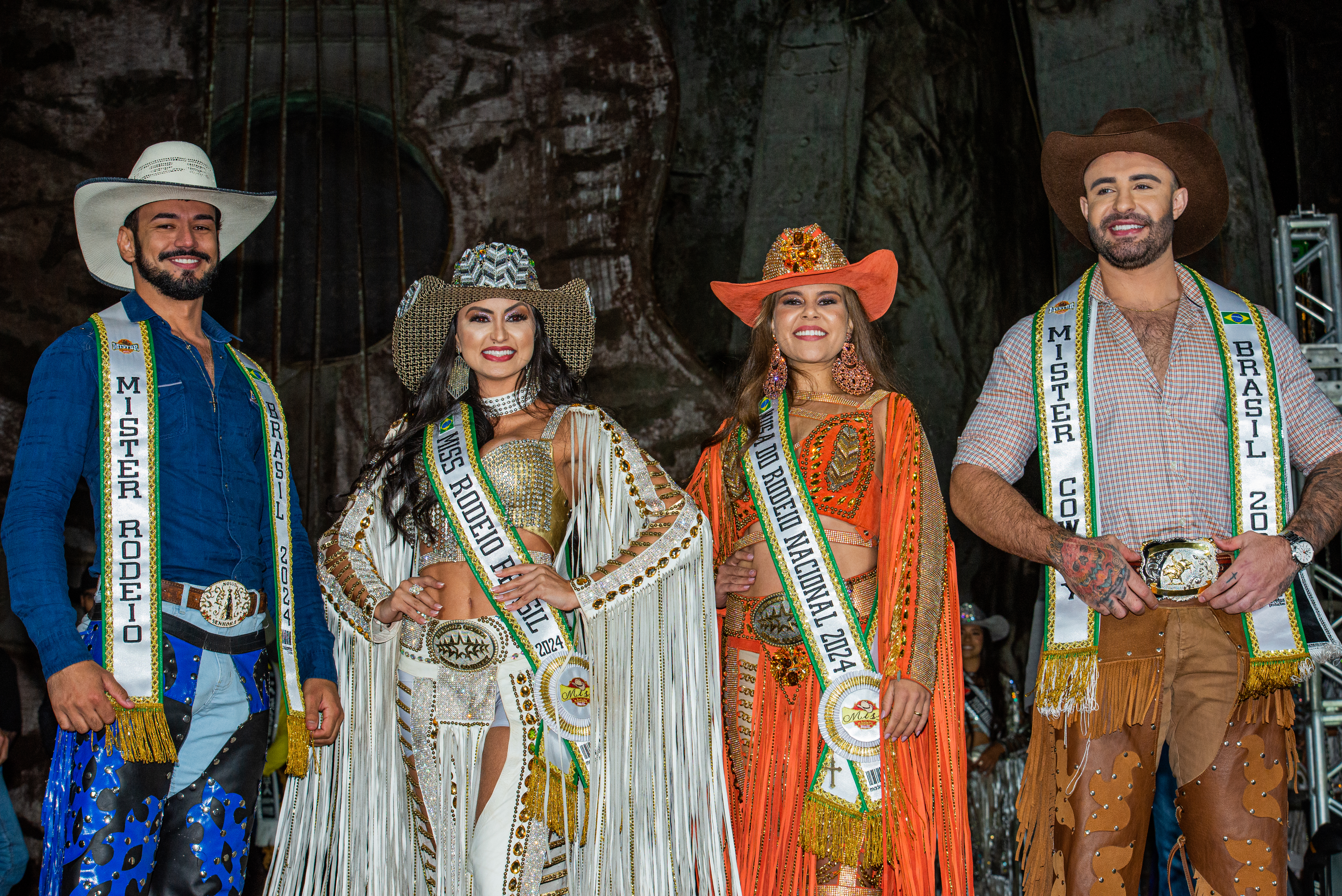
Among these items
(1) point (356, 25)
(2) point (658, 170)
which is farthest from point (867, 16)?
(1) point (356, 25)

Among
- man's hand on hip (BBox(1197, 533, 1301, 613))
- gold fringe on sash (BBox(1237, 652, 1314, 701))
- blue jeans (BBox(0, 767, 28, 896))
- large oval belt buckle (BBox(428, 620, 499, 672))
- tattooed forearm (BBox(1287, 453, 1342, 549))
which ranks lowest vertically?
blue jeans (BBox(0, 767, 28, 896))

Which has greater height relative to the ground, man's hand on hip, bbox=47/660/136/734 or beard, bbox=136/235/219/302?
beard, bbox=136/235/219/302

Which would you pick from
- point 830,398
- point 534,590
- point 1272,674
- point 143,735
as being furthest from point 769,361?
point 143,735

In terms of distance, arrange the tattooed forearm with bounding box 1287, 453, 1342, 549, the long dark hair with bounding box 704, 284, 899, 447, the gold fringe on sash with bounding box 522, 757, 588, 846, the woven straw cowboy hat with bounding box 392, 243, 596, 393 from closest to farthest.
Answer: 1. the tattooed forearm with bounding box 1287, 453, 1342, 549
2. the gold fringe on sash with bounding box 522, 757, 588, 846
3. the woven straw cowboy hat with bounding box 392, 243, 596, 393
4. the long dark hair with bounding box 704, 284, 899, 447

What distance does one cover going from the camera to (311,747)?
3.04m

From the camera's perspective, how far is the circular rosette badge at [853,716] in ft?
9.65

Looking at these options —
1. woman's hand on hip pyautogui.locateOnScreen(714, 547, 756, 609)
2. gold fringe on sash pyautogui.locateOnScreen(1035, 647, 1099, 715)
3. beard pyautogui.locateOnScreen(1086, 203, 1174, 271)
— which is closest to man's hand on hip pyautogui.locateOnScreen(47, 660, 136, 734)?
woman's hand on hip pyautogui.locateOnScreen(714, 547, 756, 609)

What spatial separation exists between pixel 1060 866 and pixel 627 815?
95 cm

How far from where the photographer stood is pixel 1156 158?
2.99 m

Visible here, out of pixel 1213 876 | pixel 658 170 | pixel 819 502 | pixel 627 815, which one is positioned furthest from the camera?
pixel 658 170

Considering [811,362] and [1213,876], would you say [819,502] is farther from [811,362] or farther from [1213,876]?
[1213,876]

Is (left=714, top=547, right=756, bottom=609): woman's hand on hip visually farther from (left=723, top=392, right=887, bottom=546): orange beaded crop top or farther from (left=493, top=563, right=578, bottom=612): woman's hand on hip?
(left=493, top=563, right=578, bottom=612): woman's hand on hip

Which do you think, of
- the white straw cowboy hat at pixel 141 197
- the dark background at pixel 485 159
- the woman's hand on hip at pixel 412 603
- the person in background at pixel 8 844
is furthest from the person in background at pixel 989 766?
the person in background at pixel 8 844

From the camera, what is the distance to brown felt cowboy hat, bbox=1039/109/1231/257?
9.78ft
